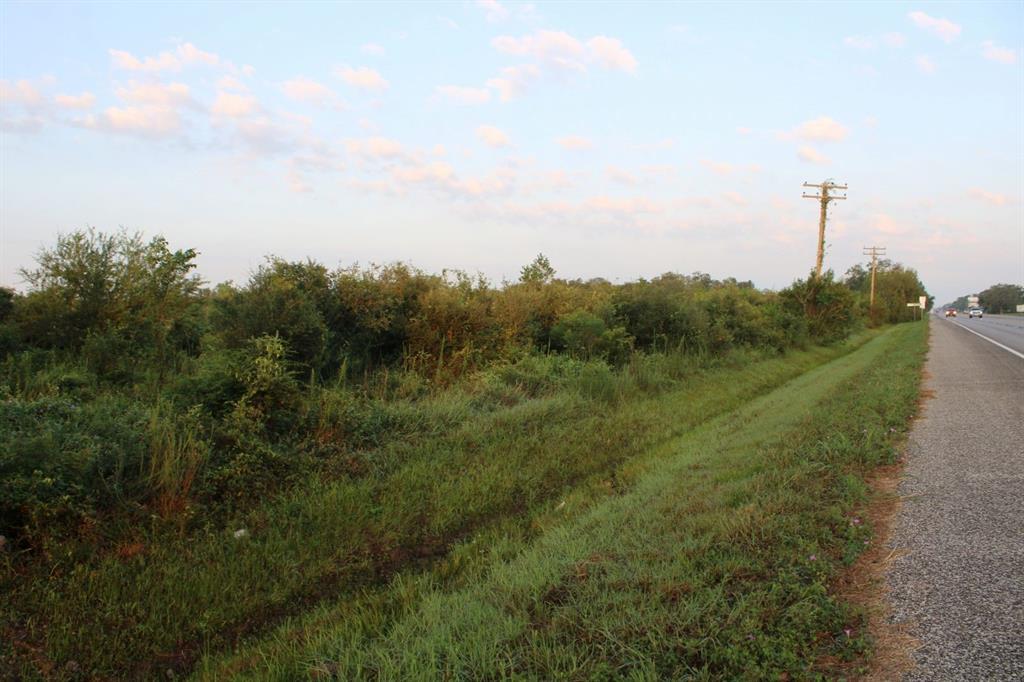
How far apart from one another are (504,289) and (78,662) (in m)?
12.7

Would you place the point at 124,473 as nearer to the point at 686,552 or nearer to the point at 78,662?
the point at 78,662

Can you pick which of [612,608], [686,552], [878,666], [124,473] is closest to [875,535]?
[686,552]

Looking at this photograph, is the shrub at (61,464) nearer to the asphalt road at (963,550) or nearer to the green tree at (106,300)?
the green tree at (106,300)

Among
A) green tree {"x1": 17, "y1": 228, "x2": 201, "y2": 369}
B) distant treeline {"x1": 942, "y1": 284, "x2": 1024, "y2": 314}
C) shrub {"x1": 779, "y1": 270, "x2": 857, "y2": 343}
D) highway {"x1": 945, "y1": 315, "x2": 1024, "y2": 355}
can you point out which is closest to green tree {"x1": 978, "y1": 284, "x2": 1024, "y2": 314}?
distant treeline {"x1": 942, "y1": 284, "x2": 1024, "y2": 314}

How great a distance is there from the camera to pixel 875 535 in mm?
4684

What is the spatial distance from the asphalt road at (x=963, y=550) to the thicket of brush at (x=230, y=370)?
5382mm

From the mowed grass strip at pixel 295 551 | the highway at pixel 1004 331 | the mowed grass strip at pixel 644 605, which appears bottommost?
the mowed grass strip at pixel 295 551

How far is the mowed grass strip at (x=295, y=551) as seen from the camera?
4211 millimetres

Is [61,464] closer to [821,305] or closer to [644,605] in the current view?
[644,605]

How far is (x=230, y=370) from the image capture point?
762 centimetres

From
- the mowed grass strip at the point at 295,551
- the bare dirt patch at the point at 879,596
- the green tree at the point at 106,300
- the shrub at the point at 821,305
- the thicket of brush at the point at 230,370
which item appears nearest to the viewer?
the bare dirt patch at the point at 879,596

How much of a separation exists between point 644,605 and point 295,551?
3.20m

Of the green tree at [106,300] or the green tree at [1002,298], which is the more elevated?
the green tree at [1002,298]

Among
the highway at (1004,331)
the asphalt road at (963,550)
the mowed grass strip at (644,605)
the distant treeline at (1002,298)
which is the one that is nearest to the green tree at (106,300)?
the mowed grass strip at (644,605)
